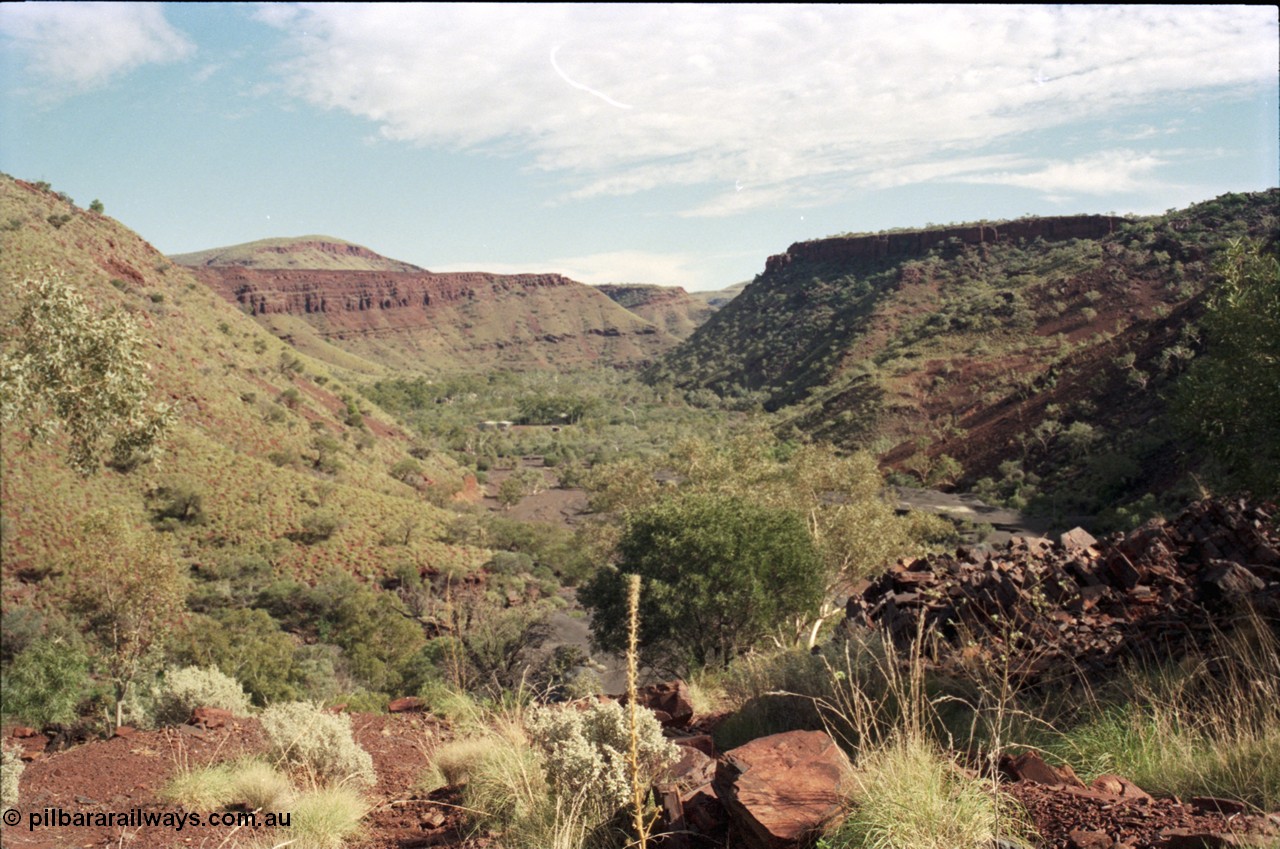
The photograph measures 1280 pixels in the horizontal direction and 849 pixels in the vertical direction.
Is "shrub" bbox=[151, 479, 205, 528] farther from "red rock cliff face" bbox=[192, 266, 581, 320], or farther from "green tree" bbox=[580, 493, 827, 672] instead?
"red rock cliff face" bbox=[192, 266, 581, 320]

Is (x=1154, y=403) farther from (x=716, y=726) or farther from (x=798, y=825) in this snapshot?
(x=798, y=825)

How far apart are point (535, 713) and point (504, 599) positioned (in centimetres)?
2653

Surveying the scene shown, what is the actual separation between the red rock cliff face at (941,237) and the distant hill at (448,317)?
53209 millimetres

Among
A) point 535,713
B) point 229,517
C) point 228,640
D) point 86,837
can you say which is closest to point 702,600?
point 535,713

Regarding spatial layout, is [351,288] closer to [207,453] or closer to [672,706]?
[207,453]

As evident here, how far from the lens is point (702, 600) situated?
592 inches

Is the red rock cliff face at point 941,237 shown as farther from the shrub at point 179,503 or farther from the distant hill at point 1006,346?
the shrub at point 179,503

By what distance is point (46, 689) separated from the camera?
495 inches

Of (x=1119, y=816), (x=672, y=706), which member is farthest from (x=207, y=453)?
(x=1119, y=816)

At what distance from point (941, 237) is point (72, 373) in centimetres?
10217

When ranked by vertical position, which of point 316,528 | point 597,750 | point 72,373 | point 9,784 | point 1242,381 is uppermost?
point 72,373

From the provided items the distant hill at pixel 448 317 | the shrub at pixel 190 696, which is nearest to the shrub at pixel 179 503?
the shrub at pixel 190 696

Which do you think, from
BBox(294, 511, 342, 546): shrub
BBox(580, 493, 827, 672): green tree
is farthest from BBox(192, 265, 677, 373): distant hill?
BBox(580, 493, 827, 672): green tree

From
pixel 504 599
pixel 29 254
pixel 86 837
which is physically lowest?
pixel 504 599
